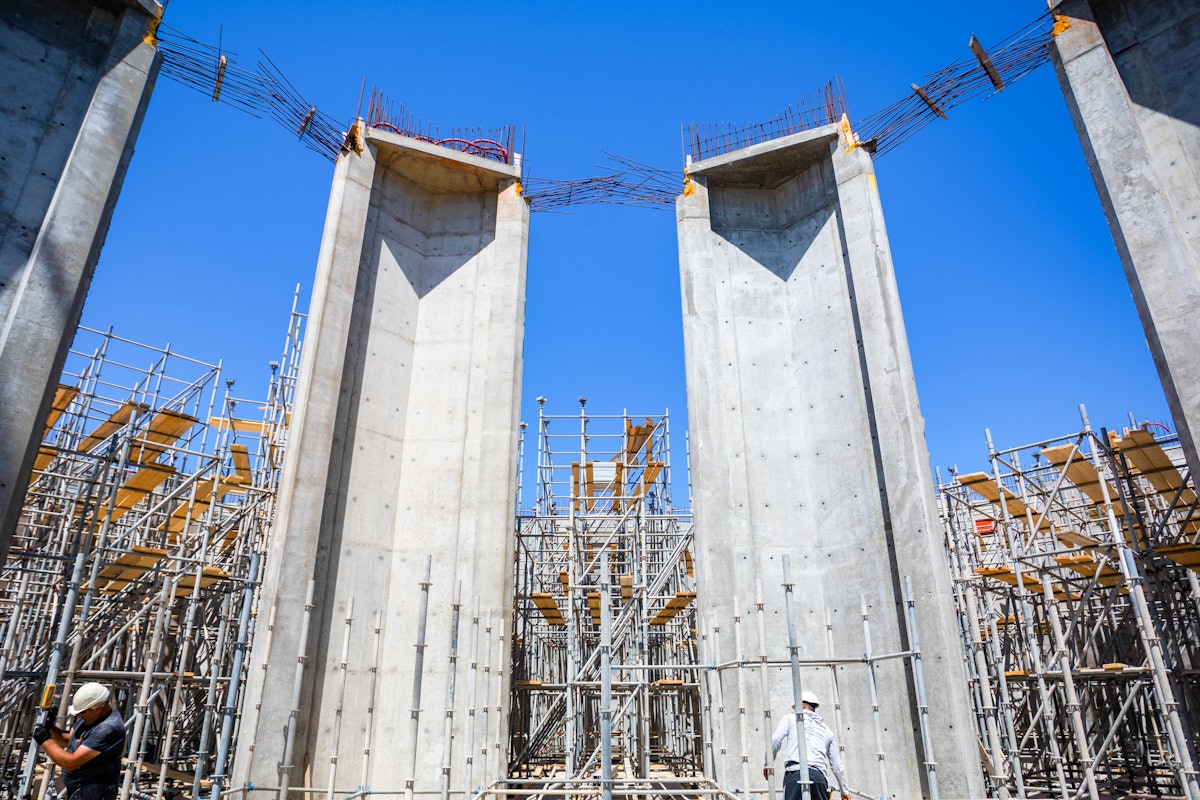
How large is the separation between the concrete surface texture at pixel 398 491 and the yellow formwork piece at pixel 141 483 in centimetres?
321

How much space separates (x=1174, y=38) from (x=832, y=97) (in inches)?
227

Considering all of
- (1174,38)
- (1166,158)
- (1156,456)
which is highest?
(1174,38)

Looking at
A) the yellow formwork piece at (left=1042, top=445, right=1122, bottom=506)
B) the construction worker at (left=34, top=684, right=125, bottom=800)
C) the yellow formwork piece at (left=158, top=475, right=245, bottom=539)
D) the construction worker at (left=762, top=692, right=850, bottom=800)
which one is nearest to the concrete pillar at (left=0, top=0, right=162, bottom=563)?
the construction worker at (left=34, top=684, right=125, bottom=800)

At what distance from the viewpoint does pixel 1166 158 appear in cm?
978

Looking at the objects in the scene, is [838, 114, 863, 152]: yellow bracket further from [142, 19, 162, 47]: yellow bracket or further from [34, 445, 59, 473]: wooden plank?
[34, 445, 59, 473]: wooden plank

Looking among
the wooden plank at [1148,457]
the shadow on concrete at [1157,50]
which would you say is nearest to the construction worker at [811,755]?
the shadow on concrete at [1157,50]

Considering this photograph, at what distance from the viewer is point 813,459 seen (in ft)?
43.4

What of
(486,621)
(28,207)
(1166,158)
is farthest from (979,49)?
(28,207)

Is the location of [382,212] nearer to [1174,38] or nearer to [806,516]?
[806,516]

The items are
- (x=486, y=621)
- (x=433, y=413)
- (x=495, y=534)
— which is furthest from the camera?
(x=433, y=413)

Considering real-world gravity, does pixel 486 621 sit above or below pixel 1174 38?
below

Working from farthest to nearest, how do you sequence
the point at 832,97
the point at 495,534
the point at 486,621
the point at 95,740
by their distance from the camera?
the point at 832,97
the point at 495,534
the point at 486,621
the point at 95,740

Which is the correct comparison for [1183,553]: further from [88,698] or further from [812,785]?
[88,698]

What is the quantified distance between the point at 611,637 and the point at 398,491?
191 inches
